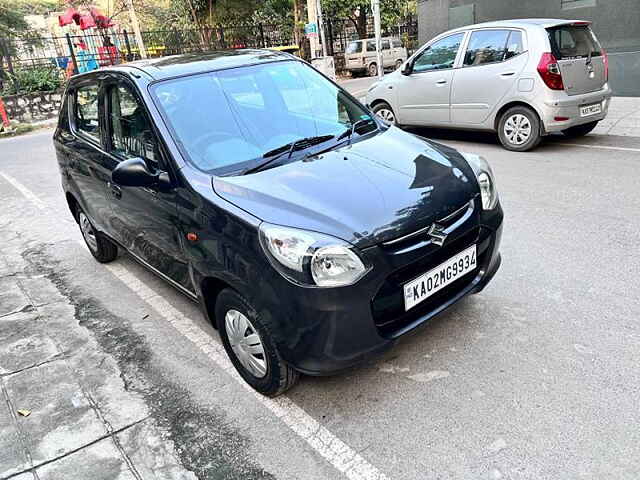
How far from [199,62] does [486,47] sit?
201 inches

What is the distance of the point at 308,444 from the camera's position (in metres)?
2.51

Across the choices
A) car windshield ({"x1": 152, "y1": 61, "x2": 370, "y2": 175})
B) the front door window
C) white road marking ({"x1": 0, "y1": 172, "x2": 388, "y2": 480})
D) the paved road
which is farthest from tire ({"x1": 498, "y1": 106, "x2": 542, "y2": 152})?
white road marking ({"x1": 0, "y1": 172, "x2": 388, "y2": 480})

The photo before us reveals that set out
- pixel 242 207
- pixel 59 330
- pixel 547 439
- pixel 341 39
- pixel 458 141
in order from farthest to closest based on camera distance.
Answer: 1. pixel 341 39
2. pixel 458 141
3. pixel 59 330
4. pixel 242 207
5. pixel 547 439

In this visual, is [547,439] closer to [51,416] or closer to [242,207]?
[242,207]

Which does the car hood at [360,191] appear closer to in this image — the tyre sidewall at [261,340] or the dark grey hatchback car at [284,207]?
the dark grey hatchback car at [284,207]

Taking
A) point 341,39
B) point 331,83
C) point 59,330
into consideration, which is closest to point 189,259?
point 59,330

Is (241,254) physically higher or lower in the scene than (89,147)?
lower

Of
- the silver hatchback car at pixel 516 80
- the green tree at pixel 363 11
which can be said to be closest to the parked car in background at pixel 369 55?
the green tree at pixel 363 11

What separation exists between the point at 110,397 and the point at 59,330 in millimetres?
1141

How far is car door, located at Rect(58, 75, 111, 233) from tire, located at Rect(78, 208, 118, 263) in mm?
212

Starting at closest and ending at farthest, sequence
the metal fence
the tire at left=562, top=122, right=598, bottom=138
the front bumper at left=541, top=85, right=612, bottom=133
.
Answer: the front bumper at left=541, top=85, right=612, bottom=133 → the tire at left=562, top=122, right=598, bottom=138 → the metal fence

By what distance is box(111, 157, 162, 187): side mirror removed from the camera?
9.77 ft

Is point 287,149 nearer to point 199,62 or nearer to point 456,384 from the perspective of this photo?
→ point 199,62

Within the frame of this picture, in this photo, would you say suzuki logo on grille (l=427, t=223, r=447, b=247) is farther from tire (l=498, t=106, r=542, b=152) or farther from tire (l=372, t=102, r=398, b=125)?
tire (l=372, t=102, r=398, b=125)
